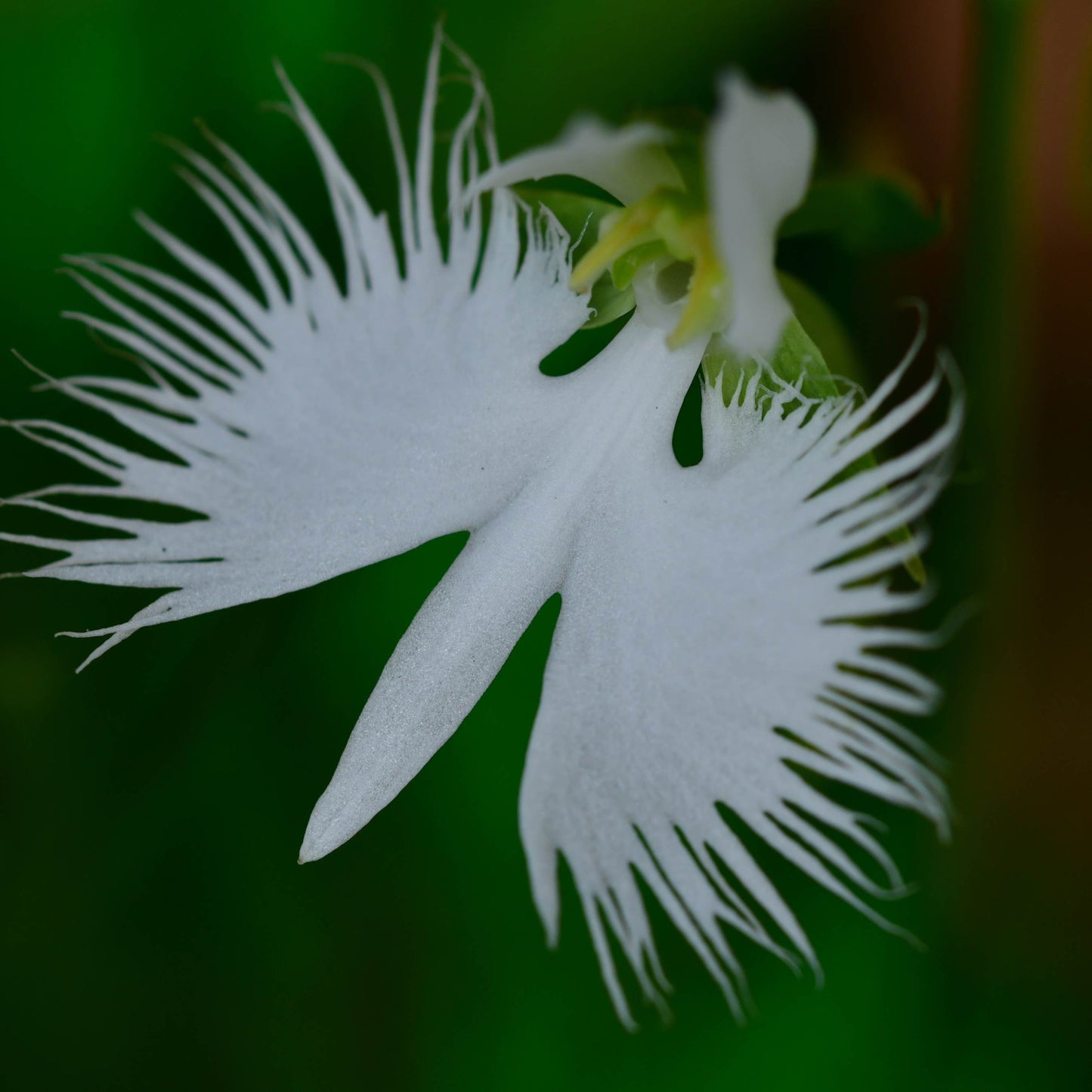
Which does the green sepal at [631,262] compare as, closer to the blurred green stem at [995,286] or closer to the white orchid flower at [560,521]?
the white orchid flower at [560,521]

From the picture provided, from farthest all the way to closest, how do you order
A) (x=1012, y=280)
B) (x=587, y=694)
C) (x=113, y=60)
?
(x=113, y=60)
(x=1012, y=280)
(x=587, y=694)

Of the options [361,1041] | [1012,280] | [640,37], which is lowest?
[361,1041]

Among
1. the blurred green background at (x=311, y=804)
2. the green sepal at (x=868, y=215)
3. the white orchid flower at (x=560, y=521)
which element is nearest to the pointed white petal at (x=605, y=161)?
the white orchid flower at (x=560, y=521)

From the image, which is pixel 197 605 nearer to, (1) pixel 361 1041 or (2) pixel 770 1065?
(1) pixel 361 1041

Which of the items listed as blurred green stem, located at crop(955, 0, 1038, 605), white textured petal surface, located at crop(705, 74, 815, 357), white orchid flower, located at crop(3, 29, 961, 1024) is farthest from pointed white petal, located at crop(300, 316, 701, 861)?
blurred green stem, located at crop(955, 0, 1038, 605)

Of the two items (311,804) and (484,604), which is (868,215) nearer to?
(484,604)

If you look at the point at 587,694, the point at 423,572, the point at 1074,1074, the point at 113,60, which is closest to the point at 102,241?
the point at 113,60

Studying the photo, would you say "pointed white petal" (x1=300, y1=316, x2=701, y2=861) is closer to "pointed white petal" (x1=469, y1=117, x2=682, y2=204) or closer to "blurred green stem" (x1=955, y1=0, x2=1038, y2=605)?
"pointed white petal" (x1=469, y1=117, x2=682, y2=204)
